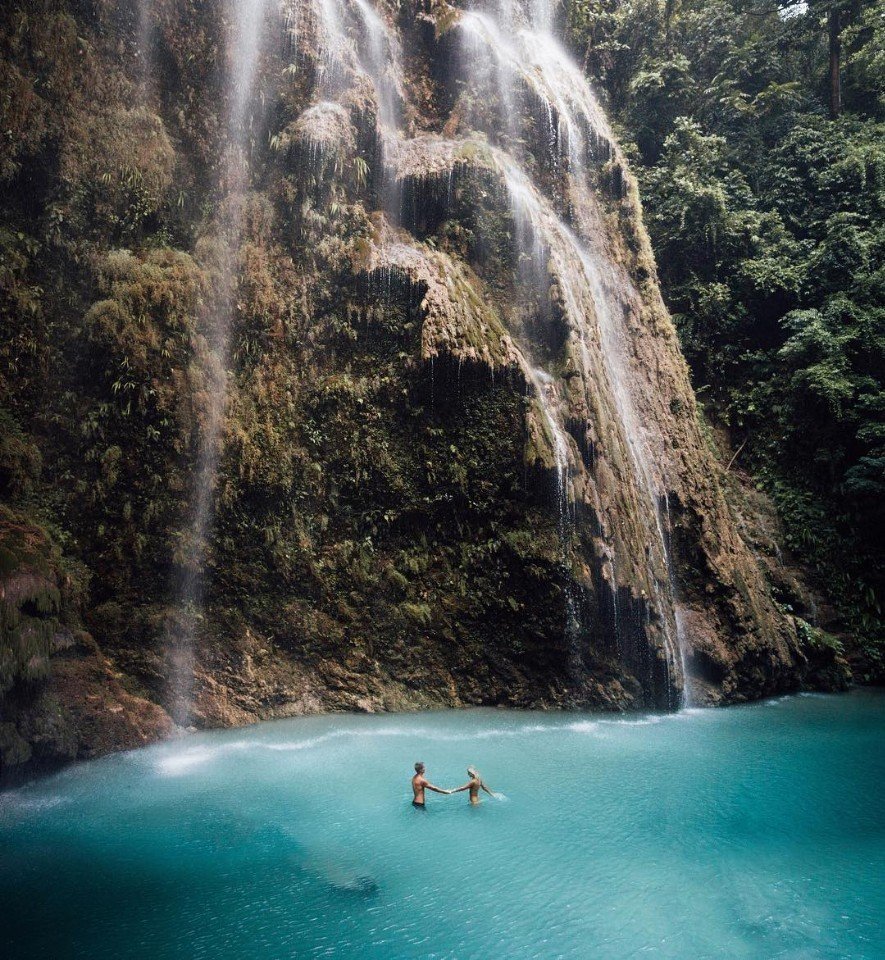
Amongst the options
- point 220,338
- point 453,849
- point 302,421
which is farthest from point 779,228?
point 453,849

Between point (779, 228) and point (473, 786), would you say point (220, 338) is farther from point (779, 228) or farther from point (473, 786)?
point (779, 228)

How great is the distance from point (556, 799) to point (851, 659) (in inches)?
379

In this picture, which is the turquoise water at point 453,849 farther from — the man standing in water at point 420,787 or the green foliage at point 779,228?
the green foliage at point 779,228

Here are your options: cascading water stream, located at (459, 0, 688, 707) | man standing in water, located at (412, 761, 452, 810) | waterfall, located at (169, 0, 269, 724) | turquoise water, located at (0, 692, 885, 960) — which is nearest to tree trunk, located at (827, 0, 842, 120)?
cascading water stream, located at (459, 0, 688, 707)

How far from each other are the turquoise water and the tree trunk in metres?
19.5

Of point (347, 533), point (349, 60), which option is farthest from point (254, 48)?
point (347, 533)

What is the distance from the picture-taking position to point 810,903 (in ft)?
19.2

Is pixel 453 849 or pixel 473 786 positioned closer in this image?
pixel 453 849

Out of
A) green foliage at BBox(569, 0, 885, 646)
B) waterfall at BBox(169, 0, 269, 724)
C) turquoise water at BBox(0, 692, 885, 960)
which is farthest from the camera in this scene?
green foliage at BBox(569, 0, 885, 646)

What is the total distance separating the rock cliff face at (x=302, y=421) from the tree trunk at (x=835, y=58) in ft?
44.8

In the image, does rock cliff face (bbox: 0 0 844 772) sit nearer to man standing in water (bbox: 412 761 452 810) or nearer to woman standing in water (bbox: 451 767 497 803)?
man standing in water (bbox: 412 761 452 810)

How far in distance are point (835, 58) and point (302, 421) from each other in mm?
20462

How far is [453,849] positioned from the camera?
22.2ft

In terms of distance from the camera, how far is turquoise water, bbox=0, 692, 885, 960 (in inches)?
211
